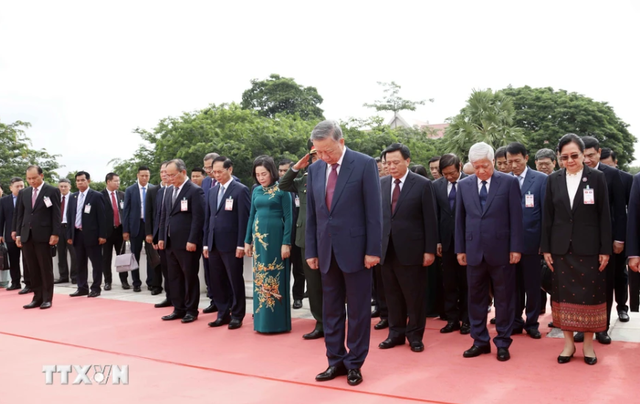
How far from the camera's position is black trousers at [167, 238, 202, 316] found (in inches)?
244

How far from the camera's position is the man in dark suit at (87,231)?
8.28 meters

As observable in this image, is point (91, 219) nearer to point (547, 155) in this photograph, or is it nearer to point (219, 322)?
Answer: point (219, 322)

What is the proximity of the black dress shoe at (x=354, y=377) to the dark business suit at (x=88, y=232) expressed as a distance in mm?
5593

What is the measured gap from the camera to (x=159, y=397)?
3.61 metres

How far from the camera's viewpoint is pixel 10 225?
30.9 feet

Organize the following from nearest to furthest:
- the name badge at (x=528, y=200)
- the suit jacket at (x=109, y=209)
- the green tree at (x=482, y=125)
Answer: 1. the name badge at (x=528, y=200)
2. the suit jacket at (x=109, y=209)
3. the green tree at (x=482, y=125)

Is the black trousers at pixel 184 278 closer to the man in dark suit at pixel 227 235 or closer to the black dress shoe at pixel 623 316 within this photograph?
the man in dark suit at pixel 227 235

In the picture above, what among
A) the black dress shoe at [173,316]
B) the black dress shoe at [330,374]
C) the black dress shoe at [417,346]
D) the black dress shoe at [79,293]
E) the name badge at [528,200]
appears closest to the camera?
the black dress shoe at [330,374]

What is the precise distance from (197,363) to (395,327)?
1682mm

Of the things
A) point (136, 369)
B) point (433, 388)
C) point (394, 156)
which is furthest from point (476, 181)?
point (136, 369)

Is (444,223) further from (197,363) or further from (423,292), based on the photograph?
(197,363)

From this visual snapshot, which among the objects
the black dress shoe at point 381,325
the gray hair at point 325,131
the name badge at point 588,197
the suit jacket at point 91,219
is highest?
the gray hair at point 325,131

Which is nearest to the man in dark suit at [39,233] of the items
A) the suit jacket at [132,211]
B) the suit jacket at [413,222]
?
the suit jacket at [132,211]

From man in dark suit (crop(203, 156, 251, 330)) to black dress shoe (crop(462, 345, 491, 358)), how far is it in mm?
2434
